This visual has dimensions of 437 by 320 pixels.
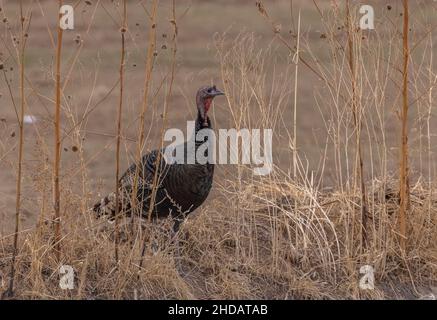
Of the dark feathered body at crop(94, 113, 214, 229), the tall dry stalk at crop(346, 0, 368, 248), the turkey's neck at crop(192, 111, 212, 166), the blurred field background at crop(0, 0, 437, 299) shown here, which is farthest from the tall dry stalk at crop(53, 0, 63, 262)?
the tall dry stalk at crop(346, 0, 368, 248)

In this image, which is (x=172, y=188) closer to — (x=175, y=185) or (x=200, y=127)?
(x=175, y=185)

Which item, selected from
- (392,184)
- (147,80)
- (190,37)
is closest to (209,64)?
(190,37)

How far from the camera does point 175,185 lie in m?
6.51

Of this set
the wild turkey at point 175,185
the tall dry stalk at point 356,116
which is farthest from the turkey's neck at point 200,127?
the tall dry stalk at point 356,116

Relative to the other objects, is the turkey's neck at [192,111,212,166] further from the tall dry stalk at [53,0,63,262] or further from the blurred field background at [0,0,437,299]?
the tall dry stalk at [53,0,63,262]

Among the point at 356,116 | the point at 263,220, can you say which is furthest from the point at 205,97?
the point at 356,116

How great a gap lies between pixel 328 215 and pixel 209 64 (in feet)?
21.7

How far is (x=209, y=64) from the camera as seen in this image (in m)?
13.0

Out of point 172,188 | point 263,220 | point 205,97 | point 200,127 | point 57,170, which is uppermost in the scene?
point 205,97

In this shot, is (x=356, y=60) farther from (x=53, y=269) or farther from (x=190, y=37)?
(x=190, y=37)

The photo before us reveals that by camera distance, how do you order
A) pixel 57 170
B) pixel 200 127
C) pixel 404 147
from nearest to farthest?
pixel 57 170
pixel 404 147
pixel 200 127

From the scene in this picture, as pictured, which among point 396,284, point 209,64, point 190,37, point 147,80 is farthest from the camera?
point 190,37

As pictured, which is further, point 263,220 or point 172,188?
point 263,220
